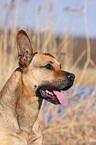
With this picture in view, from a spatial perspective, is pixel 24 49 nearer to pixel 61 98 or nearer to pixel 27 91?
pixel 27 91

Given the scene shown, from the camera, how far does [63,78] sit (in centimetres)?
273

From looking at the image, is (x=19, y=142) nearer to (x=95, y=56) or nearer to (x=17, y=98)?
(x=17, y=98)

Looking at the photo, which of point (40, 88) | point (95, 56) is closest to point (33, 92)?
point (40, 88)

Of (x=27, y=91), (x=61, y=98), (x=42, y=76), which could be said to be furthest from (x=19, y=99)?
(x=61, y=98)

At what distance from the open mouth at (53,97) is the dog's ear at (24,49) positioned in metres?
0.36

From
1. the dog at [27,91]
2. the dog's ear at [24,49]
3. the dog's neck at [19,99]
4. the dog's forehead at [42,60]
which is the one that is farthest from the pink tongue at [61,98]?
the dog's ear at [24,49]

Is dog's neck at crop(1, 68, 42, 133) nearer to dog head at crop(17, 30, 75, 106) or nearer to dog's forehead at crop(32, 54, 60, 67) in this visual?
dog head at crop(17, 30, 75, 106)

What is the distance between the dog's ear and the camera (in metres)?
2.82

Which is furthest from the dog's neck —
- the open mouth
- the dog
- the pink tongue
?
the pink tongue

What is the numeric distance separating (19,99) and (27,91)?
0.13 metres

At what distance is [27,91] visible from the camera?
2.84m

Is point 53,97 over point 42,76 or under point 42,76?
under

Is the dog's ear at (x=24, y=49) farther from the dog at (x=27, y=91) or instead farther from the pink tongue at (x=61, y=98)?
the pink tongue at (x=61, y=98)

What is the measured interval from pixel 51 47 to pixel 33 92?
2.23 metres
